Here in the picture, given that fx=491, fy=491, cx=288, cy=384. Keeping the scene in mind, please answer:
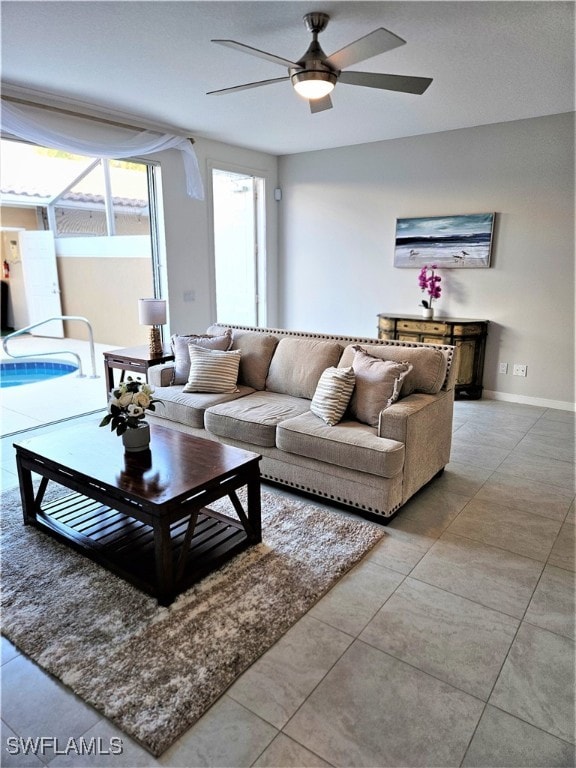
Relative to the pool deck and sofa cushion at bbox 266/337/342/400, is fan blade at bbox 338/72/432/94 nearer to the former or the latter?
sofa cushion at bbox 266/337/342/400

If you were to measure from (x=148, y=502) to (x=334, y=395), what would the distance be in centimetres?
136

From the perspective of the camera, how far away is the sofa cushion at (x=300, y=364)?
3469mm

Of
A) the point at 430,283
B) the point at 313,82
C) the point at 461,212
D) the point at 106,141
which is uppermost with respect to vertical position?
the point at 106,141

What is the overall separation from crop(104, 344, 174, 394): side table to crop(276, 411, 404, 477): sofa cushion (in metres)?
1.68

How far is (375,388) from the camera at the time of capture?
294 cm

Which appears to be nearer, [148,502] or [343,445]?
[148,502]

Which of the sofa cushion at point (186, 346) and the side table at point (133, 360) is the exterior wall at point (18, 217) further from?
the sofa cushion at point (186, 346)

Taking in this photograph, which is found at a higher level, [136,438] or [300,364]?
[300,364]

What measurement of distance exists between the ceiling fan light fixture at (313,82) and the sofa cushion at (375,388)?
1543 mm

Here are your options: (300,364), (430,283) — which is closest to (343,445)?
(300,364)

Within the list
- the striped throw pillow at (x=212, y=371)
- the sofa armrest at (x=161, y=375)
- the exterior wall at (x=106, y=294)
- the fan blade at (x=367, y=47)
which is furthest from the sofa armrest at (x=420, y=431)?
the exterior wall at (x=106, y=294)

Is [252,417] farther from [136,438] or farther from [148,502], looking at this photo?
[148,502]

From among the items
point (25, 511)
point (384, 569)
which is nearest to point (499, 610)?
point (384, 569)

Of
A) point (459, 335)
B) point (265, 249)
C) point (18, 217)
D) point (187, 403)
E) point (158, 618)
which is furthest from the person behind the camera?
point (18, 217)
